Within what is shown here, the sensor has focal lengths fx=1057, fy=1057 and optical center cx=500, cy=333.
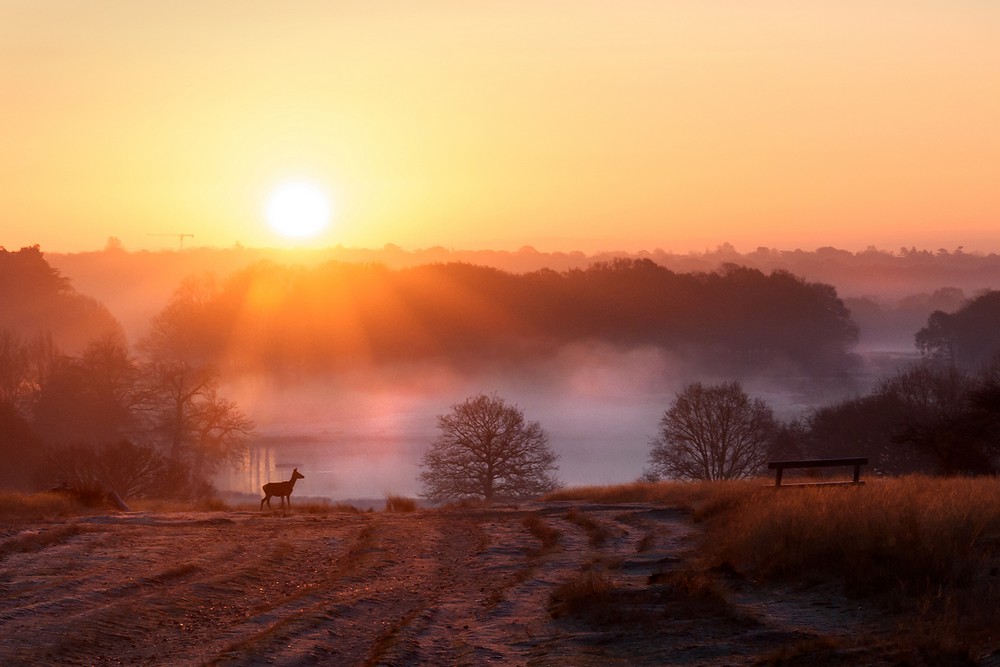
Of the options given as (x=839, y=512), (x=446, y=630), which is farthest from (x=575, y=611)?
(x=839, y=512)

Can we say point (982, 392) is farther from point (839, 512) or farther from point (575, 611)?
point (575, 611)

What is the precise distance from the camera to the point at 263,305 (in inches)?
5881

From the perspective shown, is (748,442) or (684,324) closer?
(748,442)

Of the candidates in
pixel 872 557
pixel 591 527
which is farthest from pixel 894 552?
pixel 591 527

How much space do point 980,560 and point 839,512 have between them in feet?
11.3

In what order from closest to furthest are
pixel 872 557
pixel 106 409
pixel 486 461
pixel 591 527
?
1. pixel 872 557
2. pixel 591 527
3. pixel 486 461
4. pixel 106 409

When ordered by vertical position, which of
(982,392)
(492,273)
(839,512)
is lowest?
(839,512)

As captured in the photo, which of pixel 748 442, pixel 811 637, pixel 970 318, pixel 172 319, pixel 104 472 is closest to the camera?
pixel 811 637

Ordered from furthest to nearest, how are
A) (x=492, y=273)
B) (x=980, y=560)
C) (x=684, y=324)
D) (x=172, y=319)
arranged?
(x=492, y=273) → (x=684, y=324) → (x=172, y=319) → (x=980, y=560)

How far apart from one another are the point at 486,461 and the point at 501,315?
98053mm

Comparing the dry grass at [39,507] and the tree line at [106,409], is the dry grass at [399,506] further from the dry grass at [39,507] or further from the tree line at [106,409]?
the tree line at [106,409]

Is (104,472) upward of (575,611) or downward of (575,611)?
upward

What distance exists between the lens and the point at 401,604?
15.5 meters

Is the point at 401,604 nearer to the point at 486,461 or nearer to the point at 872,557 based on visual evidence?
the point at 872,557
